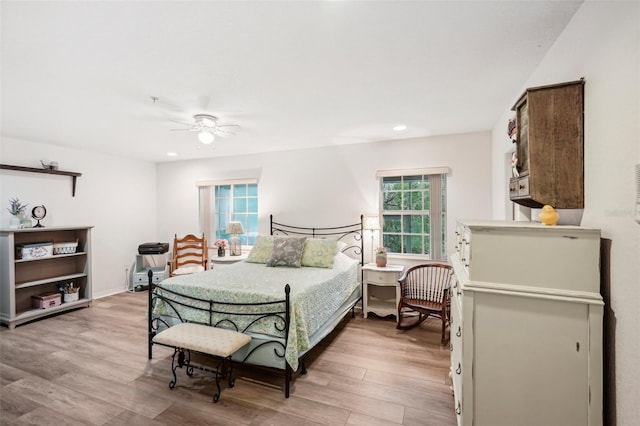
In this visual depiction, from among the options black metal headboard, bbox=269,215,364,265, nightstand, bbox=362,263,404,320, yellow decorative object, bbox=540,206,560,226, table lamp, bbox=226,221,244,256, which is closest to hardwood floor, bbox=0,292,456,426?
nightstand, bbox=362,263,404,320

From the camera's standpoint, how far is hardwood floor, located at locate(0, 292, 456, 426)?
2.02 metres

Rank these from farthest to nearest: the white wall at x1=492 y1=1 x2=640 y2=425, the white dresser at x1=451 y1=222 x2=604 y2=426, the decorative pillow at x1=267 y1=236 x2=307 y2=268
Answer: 1. the decorative pillow at x1=267 y1=236 x2=307 y2=268
2. the white dresser at x1=451 y1=222 x2=604 y2=426
3. the white wall at x1=492 y1=1 x2=640 y2=425

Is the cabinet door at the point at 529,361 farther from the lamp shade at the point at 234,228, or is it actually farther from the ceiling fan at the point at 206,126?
the lamp shade at the point at 234,228

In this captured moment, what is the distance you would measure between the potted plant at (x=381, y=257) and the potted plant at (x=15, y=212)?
488 cm

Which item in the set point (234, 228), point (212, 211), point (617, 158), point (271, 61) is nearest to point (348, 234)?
point (234, 228)

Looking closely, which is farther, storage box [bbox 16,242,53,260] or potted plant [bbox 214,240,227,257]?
potted plant [bbox 214,240,227,257]

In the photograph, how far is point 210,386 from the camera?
2.38 meters

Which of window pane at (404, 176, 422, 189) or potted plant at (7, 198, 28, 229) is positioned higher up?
window pane at (404, 176, 422, 189)

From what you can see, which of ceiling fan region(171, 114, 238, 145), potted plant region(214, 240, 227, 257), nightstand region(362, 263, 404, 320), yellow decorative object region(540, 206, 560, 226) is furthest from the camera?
potted plant region(214, 240, 227, 257)

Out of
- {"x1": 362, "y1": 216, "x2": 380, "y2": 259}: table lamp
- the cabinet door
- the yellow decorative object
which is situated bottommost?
the cabinet door

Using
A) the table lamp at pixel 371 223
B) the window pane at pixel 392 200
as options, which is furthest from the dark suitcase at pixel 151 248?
the window pane at pixel 392 200

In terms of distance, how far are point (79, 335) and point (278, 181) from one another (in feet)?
10.8

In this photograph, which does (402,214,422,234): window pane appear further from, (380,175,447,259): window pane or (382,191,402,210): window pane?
(382,191,402,210): window pane

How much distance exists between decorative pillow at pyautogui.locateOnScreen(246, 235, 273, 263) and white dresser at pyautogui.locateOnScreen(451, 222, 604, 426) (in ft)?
9.58
